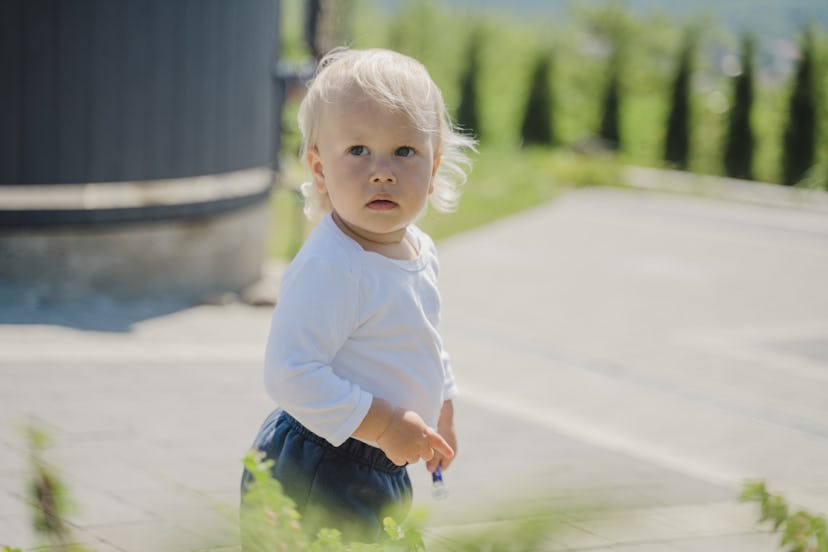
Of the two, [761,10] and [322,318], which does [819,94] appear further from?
[322,318]

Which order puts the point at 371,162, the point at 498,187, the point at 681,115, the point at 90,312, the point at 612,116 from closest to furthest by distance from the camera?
the point at 371,162
the point at 90,312
the point at 498,187
the point at 681,115
the point at 612,116

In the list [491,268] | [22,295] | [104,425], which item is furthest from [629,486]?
[491,268]

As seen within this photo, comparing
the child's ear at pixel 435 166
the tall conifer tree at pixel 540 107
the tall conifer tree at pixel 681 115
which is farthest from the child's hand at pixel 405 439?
the tall conifer tree at pixel 540 107

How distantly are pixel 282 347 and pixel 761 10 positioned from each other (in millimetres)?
21416

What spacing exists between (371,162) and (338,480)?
63cm

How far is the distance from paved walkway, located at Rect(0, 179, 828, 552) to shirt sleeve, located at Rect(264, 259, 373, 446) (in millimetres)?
473

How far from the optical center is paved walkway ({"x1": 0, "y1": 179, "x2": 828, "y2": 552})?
5.53ft

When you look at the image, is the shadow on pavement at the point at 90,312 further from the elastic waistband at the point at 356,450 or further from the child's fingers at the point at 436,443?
the child's fingers at the point at 436,443

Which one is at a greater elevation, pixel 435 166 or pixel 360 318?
pixel 435 166

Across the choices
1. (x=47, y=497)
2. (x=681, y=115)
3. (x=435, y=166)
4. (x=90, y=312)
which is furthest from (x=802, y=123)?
(x=47, y=497)

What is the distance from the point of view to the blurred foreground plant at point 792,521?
1847mm

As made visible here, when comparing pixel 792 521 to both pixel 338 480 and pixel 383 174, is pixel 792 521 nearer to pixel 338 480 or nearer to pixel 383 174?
pixel 338 480

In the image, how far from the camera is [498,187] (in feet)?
52.0

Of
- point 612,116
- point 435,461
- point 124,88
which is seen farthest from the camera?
point 612,116
